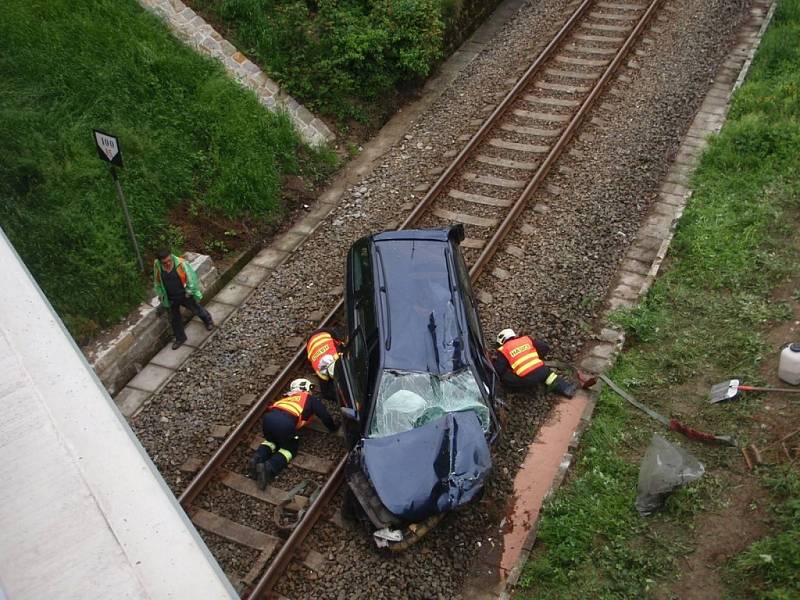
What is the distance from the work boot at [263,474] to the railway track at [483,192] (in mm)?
98

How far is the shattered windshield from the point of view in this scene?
7.99 meters

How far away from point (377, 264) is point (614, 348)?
3236mm

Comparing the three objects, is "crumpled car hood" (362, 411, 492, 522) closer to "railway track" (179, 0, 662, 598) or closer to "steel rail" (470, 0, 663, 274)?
"railway track" (179, 0, 662, 598)

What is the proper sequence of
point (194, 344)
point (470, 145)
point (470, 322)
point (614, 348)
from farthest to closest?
point (470, 145)
point (194, 344)
point (614, 348)
point (470, 322)

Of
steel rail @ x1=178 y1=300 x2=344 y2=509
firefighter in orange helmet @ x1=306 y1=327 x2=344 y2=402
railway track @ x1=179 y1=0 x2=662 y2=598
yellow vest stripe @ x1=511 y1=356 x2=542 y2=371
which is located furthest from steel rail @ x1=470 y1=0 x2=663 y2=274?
steel rail @ x1=178 y1=300 x2=344 y2=509

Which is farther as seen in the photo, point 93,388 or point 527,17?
point 527,17

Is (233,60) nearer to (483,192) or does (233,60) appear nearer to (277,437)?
(483,192)

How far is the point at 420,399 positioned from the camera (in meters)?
8.05

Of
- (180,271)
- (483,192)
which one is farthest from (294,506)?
(483,192)

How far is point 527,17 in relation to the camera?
16.8 meters

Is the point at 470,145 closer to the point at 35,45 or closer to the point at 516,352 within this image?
the point at 516,352

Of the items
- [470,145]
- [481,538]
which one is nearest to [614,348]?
[481,538]

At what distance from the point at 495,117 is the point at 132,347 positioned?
7341mm

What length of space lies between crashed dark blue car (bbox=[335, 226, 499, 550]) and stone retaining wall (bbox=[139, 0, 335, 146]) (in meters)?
5.26
